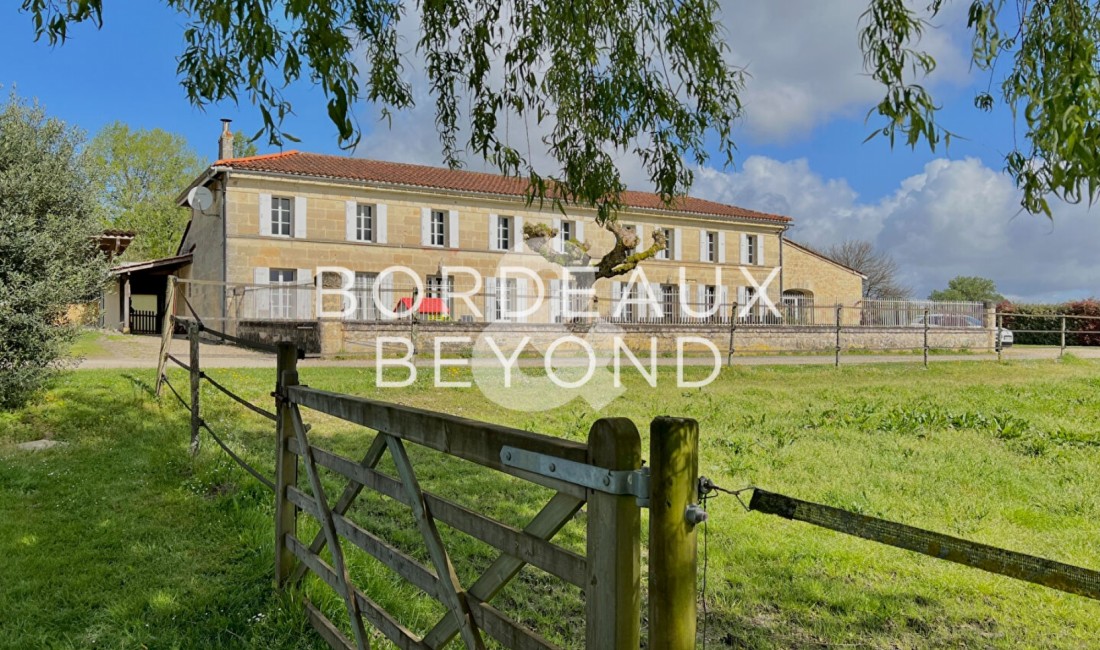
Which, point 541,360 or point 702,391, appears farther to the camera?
point 541,360

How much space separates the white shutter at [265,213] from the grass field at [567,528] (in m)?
14.6

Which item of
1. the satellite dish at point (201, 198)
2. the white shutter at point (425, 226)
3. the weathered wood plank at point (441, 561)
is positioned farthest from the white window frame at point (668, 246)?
the weathered wood plank at point (441, 561)

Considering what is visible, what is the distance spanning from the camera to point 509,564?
1.90 meters

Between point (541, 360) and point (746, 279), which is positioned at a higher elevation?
point (746, 279)

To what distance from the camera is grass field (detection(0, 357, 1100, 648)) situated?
3275 millimetres

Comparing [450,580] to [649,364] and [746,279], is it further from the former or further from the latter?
[746,279]

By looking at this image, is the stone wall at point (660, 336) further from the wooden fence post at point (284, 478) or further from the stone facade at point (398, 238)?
the wooden fence post at point (284, 478)

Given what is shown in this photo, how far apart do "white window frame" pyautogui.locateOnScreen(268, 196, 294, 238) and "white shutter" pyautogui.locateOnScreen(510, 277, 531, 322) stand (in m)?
8.38

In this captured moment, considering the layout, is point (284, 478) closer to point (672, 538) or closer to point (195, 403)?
point (672, 538)

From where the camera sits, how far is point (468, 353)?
1766 cm

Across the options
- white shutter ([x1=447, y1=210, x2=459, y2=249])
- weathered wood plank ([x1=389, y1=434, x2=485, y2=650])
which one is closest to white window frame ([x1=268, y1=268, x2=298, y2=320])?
white shutter ([x1=447, y1=210, x2=459, y2=249])

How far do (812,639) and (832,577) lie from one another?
2.63 ft

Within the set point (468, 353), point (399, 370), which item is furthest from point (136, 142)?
point (399, 370)

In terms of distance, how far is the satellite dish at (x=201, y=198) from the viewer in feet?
77.7
